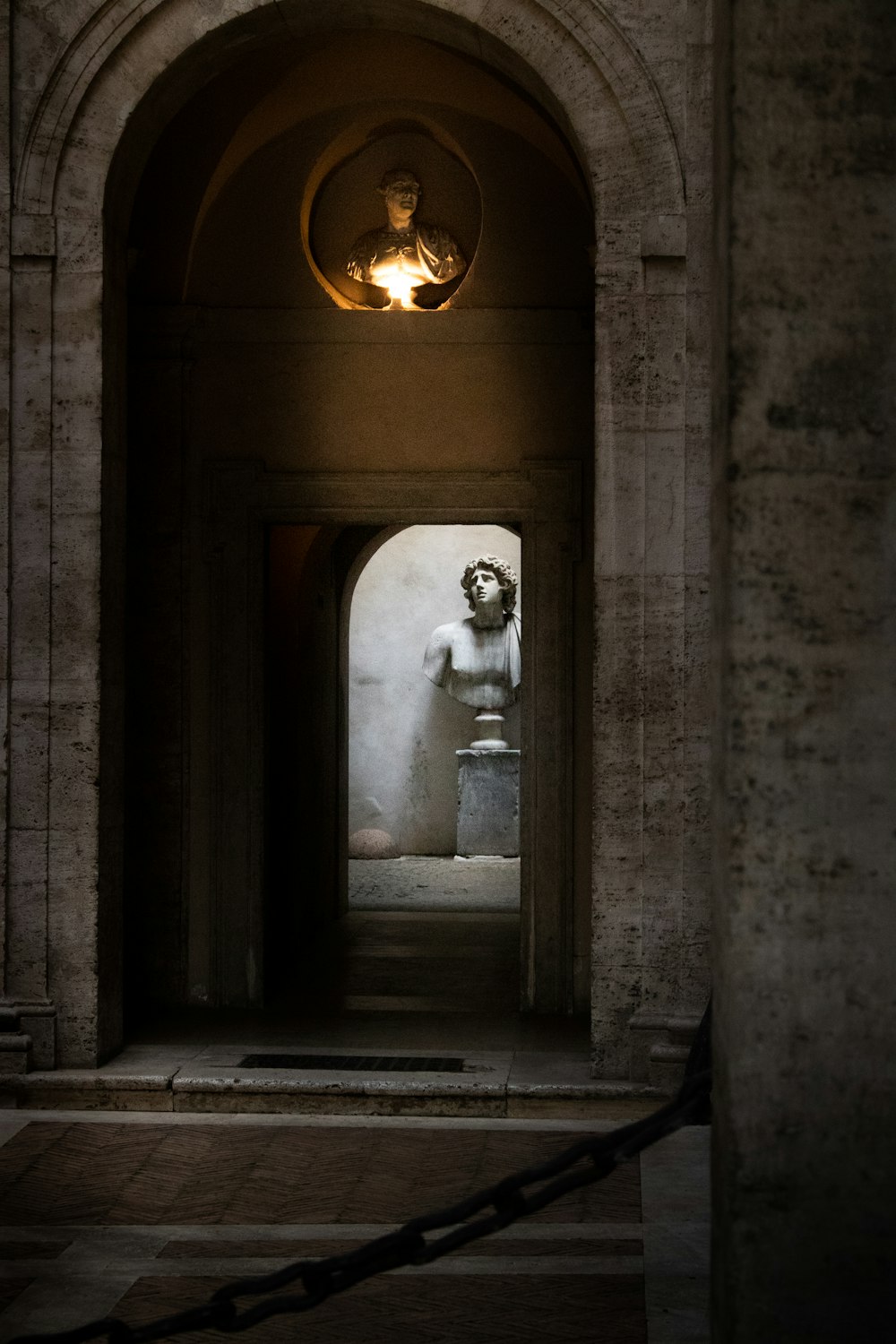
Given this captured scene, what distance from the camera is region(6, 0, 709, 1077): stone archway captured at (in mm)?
6066

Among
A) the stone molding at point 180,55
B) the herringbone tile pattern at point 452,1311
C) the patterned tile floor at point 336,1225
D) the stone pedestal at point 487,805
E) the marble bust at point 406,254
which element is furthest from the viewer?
the stone pedestal at point 487,805

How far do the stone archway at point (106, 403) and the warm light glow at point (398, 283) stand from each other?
1.99 m

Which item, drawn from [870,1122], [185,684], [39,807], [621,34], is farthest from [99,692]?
[870,1122]

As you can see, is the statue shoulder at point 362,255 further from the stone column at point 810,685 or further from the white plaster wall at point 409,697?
the white plaster wall at point 409,697

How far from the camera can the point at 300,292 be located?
317 inches

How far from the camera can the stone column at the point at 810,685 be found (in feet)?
7.17

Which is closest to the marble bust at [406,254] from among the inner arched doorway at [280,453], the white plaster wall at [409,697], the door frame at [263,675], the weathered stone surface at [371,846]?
the inner arched doorway at [280,453]

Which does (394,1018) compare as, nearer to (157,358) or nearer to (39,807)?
(39,807)

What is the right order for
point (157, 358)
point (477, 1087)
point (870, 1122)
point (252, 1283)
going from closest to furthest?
point (870, 1122) → point (252, 1283) → point (477, 1087) → point (157, 358)

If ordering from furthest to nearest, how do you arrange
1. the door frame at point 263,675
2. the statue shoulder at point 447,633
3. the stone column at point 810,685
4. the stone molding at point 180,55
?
the statue shoulder at point 447,633 < the door frame at point 263,675 < the stone molding at point 180,55 < the stone column at point 810,685

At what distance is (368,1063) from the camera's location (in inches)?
249

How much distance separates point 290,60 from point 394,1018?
196 inches

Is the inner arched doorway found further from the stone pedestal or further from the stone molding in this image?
the stone pedestal

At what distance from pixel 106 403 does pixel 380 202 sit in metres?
2.82
